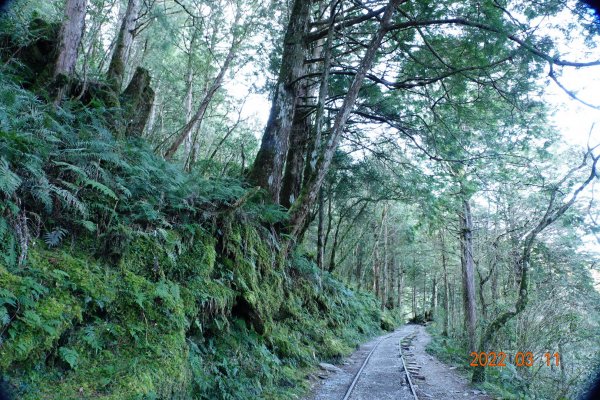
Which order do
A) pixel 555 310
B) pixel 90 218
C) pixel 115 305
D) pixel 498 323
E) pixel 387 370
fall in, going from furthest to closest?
pixel 387 370
pixel 555 310
pixel 498 323
pixel 90 218
pixel 115 305

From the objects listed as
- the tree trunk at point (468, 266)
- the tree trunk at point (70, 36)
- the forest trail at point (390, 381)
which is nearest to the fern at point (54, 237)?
the tree trunk at point (70, 36)

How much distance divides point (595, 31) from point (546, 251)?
731 cm

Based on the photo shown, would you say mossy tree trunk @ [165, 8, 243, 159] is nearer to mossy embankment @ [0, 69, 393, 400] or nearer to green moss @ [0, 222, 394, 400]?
mossy embankment @ [0, 69, 393, 400]

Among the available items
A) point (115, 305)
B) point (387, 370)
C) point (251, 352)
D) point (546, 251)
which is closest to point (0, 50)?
point (115, 305)

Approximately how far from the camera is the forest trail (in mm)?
7398

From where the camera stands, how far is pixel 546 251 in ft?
36.3

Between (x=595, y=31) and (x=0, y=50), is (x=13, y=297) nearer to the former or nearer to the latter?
(x=0, y=50)

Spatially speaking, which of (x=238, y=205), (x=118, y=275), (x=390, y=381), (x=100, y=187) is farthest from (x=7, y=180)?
(x=390, y=381)

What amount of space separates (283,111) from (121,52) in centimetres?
404

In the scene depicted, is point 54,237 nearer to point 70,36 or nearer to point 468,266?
point 70,36

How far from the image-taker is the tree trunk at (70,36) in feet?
21.7
